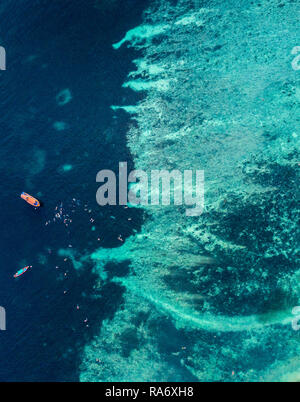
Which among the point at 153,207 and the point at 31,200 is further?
the point at 31,200

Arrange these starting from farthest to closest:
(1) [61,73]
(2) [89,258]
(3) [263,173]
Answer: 1. (1) [61,73]
2. (2) [89,258]
3. (3) [263,173]

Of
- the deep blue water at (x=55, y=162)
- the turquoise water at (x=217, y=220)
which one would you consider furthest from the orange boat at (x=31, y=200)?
the turquoise water at (x=217, y=220)

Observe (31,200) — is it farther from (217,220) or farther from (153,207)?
(217,220)

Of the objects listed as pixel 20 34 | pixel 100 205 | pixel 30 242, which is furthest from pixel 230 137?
pixel 20 34

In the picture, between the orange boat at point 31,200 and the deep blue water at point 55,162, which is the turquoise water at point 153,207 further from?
the orange boat at point 31,200

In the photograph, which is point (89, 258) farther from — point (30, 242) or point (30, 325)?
point (30, 325)

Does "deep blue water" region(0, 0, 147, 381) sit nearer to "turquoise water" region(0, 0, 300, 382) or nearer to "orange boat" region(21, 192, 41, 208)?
"turquoise water" region(0, 0, 300, 382)

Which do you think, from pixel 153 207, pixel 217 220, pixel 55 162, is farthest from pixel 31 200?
pixel 217 220

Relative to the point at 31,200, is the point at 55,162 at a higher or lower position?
higher
